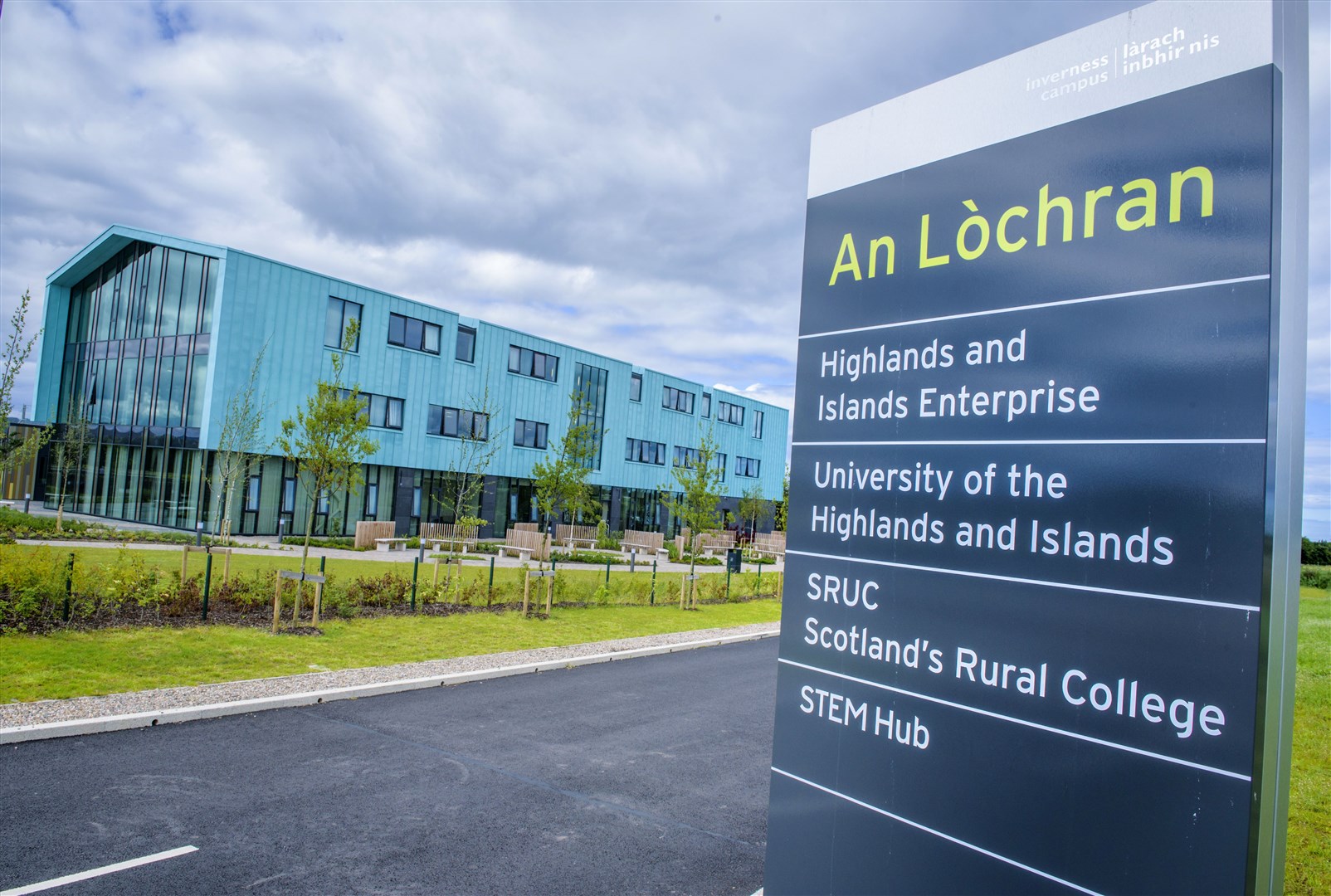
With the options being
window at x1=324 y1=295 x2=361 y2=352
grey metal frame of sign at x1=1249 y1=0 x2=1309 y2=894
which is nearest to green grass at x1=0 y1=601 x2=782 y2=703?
grey metal frame of sign at x1=1249 y1=0 x2=1309 y2=894

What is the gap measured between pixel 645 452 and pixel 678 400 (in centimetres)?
497

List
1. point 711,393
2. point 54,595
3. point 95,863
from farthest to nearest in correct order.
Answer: point 711,393 < point 54,595 < point 95,863

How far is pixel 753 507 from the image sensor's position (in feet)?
186

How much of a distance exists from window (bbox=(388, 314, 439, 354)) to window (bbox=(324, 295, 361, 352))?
214 centimetres

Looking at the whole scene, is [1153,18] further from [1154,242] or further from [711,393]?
[711,393]

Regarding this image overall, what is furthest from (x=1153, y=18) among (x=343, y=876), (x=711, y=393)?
(x=711, y=393)

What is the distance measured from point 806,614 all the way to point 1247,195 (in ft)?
6.66

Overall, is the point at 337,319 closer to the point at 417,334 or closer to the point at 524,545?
the point at 417,334

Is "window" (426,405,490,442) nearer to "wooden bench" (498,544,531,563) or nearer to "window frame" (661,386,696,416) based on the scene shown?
"wooden bench" (498,544,531,563)

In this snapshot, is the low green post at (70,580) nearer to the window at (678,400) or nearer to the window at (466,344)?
the window at (466,344)

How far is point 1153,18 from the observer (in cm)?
259

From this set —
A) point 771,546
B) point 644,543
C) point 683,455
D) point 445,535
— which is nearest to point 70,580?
point 445,535

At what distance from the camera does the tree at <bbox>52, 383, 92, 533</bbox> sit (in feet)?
115

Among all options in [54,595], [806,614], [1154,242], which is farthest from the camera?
[54,595]
